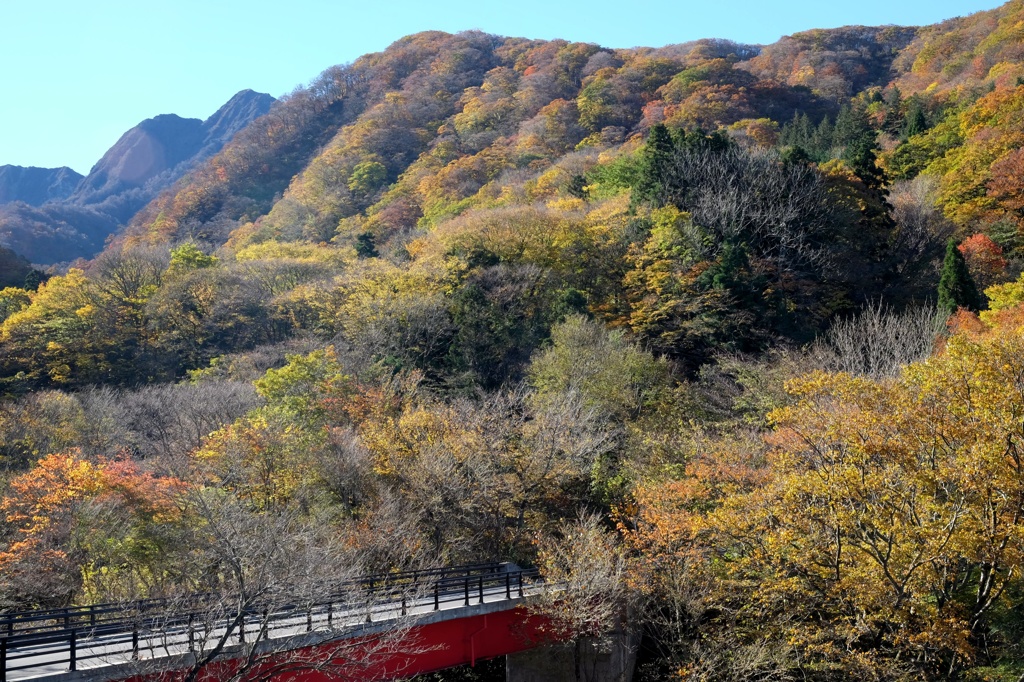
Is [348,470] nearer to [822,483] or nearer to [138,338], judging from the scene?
[822,483]

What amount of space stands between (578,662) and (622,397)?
433 inches

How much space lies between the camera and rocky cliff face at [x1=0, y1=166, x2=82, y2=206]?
12638cm

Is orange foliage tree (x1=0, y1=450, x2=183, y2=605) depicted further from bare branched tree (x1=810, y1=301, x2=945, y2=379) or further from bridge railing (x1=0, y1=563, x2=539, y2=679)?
bare branched tree (x1=810, y1=301, x2=945, y2=379)

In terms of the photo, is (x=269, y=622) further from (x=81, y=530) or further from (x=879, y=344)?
(x=879, y=344)

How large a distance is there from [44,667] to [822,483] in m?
13.1

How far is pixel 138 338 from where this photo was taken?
42969 mm

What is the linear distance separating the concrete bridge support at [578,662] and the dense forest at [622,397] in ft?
2.35

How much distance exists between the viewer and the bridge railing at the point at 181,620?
11.9 m

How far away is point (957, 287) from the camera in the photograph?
1184 inches

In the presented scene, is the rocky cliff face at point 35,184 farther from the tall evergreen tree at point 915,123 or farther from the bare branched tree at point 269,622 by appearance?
the bare branched tree at point 269,622

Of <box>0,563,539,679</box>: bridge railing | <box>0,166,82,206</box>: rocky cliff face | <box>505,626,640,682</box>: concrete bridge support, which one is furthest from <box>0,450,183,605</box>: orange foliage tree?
<box>0,166,82,206</box>: rocky cliff face

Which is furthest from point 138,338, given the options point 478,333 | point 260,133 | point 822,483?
point 260,133

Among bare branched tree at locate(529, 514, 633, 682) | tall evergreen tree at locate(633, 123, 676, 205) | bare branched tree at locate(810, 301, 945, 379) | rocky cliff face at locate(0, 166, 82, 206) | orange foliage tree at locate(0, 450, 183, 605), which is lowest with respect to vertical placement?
bare branched tree at locate(529, 514, 633, 682)

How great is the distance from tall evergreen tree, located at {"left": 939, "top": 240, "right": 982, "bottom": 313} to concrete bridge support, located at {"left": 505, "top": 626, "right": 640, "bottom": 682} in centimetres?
1914
